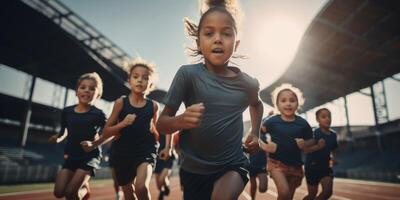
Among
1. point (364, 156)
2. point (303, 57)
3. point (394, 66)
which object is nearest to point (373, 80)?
point (394, 66)

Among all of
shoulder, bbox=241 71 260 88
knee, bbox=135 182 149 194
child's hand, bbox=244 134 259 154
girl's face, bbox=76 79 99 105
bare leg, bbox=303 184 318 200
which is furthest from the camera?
bare leg, bbox=303 184 318 200

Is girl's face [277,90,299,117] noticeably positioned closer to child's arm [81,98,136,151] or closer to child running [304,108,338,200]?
child running [304,108,338,200]

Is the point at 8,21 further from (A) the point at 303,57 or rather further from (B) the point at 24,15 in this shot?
(A) the point at 303,57

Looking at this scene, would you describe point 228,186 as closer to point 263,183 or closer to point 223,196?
point 223,196

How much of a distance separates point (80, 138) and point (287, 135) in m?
3.00

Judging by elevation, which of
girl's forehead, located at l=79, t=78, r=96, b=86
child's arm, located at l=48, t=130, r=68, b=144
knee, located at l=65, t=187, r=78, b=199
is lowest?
knee, located at l=65, t=187, r=78, b=199

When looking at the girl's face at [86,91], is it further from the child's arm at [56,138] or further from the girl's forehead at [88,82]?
the child's arm at [56,138]

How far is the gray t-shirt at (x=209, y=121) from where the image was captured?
2.24 meters

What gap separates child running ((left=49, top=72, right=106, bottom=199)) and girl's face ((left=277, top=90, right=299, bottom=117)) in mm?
2703

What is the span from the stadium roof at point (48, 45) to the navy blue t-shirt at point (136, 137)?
15.1 meters

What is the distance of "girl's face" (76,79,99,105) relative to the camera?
4.64 meters

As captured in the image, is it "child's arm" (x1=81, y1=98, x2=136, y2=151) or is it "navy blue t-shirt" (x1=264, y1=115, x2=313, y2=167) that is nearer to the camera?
"child's arm" (x1=81, y1=98, x2=136, y2=151)

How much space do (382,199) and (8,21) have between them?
2039 cm

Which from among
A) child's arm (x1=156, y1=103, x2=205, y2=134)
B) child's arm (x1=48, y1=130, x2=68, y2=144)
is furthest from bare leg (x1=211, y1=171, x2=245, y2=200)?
child's arm (x1=48, y1=130, x2=68, y2=144)
